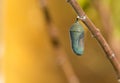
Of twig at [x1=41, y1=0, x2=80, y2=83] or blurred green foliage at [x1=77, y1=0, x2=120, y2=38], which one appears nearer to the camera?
blurred green foliage at [x1=77, y1=0, x2=120, y2=38]

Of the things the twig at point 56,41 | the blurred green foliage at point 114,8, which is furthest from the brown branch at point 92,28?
the twig at point 56,41

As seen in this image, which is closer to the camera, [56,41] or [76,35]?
[76,35]

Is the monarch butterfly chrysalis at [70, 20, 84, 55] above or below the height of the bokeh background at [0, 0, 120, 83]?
below

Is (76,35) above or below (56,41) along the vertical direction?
below

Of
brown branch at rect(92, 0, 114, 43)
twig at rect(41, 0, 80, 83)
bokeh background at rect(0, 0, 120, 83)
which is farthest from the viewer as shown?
bokeh background at rect(0, 0, 120, 83)

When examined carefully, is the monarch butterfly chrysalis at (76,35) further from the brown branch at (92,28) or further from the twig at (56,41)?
the twig at (56,41)

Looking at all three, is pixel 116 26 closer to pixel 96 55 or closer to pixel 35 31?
pixel 96 55

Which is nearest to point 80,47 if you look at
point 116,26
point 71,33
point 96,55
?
point 71,33

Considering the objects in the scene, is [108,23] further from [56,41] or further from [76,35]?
[76,35]

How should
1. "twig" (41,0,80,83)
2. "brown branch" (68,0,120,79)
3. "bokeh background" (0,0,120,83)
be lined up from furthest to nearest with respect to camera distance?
"bokeh background" (0,0,120,83), "twig" (41,0,80,83), "brown branch" (68,0,120,79)

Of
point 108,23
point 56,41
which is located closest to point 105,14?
point 108,23

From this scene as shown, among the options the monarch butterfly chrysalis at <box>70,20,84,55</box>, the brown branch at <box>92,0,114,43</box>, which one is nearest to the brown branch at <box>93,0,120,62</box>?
the brown branch at <box>92,0,114,43</box>

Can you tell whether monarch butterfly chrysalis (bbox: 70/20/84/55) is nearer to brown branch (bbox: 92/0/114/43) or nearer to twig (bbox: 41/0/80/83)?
brown branch (bbox: 92/0/114/43)

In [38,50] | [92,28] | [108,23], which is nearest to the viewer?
[92,28]
